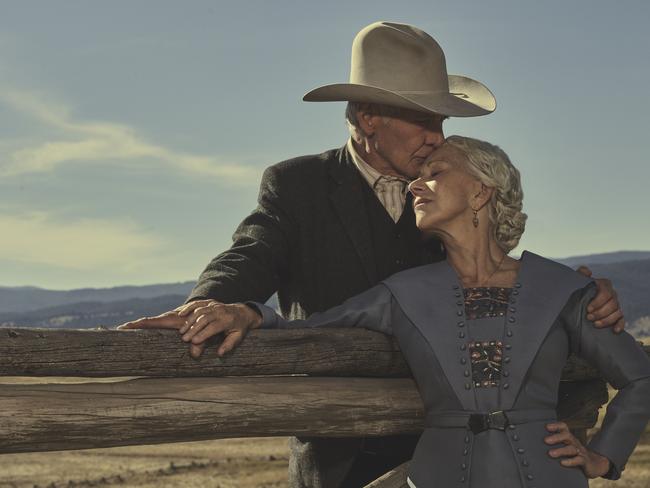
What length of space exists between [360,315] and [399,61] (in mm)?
1167

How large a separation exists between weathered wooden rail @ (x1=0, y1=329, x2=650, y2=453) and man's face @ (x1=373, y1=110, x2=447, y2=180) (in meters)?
0.78

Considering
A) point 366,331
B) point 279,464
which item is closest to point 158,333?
point 366,331

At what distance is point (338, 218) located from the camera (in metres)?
4.38

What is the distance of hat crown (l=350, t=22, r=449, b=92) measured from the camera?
4.29 metres

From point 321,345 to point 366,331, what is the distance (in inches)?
7.7

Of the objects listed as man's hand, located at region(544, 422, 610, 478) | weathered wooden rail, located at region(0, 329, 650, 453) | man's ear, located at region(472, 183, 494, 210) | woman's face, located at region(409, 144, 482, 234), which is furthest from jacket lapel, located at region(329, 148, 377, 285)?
man's hand, located at region(544, 422, 610, 478)

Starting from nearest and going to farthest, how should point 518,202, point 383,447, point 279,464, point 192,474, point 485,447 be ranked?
point 485,447 → point 518,202 → point 383,447 → point 192,474 → point 279,464

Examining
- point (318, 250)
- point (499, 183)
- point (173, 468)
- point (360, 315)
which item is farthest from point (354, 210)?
point (173, 468)

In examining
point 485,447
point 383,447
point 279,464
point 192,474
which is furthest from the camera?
point 279,464

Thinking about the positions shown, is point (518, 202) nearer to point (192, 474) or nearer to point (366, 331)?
point (366, 331)

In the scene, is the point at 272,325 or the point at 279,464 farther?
the point at 279,464

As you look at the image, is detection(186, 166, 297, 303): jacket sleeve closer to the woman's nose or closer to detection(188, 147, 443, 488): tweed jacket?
detection(188, 147, 443, 488): tweed jacket

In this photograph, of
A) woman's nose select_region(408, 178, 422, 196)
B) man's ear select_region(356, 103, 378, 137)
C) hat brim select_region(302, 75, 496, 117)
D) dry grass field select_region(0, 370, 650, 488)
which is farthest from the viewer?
dry grass field select_region(0, 370, 650, 488)

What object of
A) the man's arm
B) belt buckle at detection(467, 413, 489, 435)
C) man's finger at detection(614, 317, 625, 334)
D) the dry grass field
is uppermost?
the man's arm
